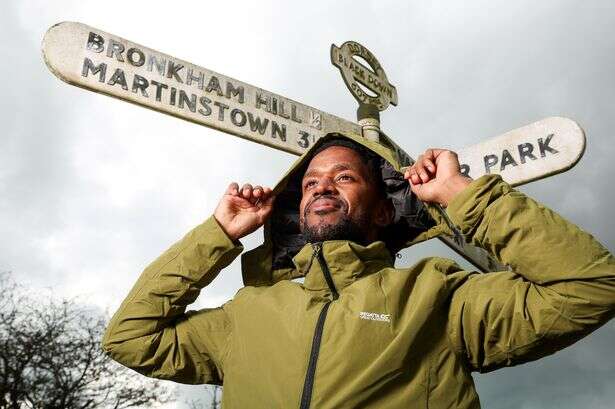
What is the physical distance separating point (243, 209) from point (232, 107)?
2.35ft

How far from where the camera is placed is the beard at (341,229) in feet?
7.41

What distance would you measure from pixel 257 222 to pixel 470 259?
1634 mm

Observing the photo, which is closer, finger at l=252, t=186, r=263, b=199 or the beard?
the beard

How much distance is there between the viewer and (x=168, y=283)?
6.77ft

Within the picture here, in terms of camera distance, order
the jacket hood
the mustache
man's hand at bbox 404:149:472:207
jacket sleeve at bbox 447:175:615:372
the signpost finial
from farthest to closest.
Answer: the signpost finial, the jacket hood, the mustache, man's hand at bbox 404:149:472:207, jacket sleeve at bbox 447:175:615:372

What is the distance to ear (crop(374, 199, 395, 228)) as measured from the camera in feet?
8.57

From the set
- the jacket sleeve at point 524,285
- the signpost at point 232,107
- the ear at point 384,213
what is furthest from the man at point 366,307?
the signpost at point 232,107

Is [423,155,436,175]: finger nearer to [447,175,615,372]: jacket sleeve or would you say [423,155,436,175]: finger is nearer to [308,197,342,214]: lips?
[447,175,615,372]: jacket sleeve

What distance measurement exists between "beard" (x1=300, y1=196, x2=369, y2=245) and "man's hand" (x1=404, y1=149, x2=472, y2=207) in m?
0.44

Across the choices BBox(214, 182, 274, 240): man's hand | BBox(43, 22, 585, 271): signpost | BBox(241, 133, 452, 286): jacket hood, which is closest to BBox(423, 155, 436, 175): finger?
BBox(241, 133, 452, 286): jacket hood

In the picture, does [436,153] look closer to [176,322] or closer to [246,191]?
[246,191]

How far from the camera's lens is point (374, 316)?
1.68 m

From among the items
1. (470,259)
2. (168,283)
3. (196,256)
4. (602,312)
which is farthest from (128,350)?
(470,259)

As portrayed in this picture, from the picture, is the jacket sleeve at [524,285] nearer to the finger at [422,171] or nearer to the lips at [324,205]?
the finger at [422,171]
